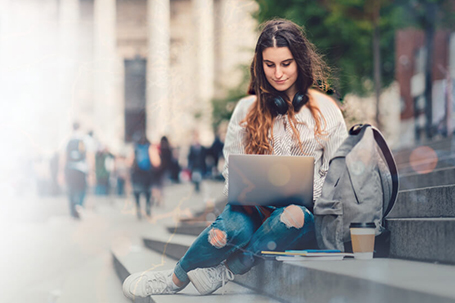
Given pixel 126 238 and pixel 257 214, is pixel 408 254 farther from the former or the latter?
pixel 126 238

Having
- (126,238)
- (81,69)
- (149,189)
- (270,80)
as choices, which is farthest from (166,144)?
(270,80)

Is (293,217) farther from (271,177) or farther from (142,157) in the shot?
(142,157)

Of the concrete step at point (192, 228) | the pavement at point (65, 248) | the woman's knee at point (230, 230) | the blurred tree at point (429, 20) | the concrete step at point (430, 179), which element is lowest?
the pavement at point (65, 248)

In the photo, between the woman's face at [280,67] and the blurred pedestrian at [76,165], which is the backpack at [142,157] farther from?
the woman's face at [280,67]

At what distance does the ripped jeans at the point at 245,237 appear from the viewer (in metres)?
3.03

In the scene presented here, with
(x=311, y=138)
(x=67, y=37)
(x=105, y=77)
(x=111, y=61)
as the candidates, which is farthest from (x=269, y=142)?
(x=67, y=37)

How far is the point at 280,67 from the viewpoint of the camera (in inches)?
133

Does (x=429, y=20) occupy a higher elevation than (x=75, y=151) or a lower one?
higher

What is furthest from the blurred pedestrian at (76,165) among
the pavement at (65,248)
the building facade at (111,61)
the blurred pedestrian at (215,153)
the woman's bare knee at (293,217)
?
the building facade at (111,61)

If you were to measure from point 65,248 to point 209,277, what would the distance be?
15.0ft

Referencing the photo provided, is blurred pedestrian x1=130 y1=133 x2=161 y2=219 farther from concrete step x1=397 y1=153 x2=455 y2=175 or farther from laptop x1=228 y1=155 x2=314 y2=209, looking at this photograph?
laptop x1=228 y1=155 x2=314 y2=209

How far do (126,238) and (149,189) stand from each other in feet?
10.7

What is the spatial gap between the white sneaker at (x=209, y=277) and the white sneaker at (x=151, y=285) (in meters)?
0.19

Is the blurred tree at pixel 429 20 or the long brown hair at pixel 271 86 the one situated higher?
the blurred tree at pixel 429 20
